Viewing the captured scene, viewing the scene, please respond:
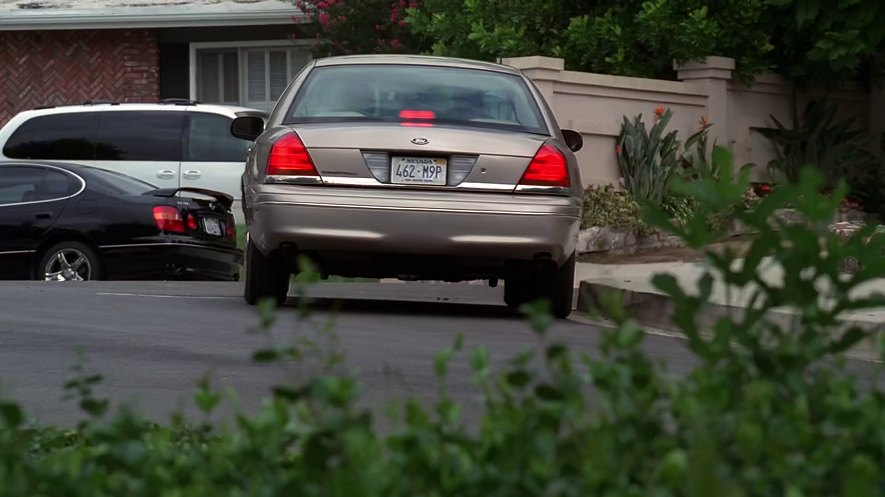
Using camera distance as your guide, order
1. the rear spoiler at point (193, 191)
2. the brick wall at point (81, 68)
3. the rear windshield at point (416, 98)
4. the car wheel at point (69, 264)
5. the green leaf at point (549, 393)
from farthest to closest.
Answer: the brick wall at point (81, 68) < the rear spoiler at point (193, 191) < the car wheel at point (69, 264) < the rear windshield at point (416, 98) < the green leaf at point (549, 393)

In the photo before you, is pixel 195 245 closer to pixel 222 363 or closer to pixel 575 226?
pixel 575 226

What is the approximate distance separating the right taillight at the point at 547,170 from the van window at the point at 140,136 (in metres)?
9.26

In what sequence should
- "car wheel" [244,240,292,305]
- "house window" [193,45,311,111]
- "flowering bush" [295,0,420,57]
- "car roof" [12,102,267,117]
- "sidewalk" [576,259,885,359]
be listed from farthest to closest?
"house window" [193,45,311,111]
"flowering bush" [295,0,420,57]
"car roof" [12,102,267,117]
"car wheel" [244,240,292,305]
"sidewalk" [576,259,885,359]

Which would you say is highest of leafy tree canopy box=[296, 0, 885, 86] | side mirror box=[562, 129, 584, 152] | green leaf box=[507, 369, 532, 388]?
leafy tree canopy box=[296, 0, 885, 86]

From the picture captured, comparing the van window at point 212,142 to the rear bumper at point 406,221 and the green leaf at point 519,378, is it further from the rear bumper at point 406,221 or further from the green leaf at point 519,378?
the green leaf at point 519,378

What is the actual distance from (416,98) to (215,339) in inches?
87.1

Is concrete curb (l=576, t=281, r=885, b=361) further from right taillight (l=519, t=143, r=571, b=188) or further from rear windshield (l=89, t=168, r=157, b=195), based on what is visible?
rear windshield (l=89, t=168, r=157, b=195)

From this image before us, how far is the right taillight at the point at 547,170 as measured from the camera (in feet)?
33.4

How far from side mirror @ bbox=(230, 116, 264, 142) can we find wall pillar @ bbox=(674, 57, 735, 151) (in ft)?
25.7

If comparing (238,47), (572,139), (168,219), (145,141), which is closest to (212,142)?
(145,141)

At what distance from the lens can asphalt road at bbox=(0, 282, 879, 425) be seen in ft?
23.8

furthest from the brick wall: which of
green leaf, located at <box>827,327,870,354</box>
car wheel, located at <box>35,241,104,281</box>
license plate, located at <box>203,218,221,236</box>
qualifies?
green leaf, located at <box>827,327,870,354</box>

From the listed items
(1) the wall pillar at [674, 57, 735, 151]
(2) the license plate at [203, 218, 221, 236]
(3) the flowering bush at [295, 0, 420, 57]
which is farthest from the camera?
(3) the flowering bush at [295, 0, 420, 57]

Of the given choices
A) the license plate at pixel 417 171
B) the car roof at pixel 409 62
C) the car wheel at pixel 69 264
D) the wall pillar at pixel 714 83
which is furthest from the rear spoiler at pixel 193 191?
the license plate at pixel 417 171
